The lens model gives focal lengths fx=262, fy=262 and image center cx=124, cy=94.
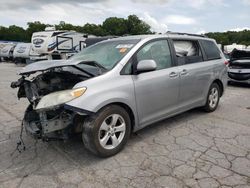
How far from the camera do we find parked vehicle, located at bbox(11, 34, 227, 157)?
3283mm

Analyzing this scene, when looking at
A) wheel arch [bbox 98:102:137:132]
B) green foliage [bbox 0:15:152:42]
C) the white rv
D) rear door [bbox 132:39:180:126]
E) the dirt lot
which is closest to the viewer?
the dirt lot

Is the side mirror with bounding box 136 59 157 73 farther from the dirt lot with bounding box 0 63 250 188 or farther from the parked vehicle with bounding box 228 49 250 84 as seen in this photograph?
the parked vehicle with bounding box 228 49 250 84

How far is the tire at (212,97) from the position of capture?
5.59 m

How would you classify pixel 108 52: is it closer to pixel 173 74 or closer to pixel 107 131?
pixel 173 74

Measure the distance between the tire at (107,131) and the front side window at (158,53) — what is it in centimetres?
98

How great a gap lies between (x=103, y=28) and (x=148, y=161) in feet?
197

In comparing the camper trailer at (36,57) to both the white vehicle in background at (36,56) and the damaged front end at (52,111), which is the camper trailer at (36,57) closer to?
the white vehicle in background at (36,56)

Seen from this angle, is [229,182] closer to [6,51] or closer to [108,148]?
[108,148]

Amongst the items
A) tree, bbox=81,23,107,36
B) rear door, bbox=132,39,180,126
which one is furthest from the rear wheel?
tree, bbox=81,23,107,36

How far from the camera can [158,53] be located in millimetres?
4352

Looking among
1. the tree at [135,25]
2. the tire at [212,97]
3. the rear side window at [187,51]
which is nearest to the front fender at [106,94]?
the rear side window at [187,51]

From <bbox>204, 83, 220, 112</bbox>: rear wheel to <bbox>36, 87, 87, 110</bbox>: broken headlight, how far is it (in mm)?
3249

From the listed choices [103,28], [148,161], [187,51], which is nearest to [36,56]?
[187,51]

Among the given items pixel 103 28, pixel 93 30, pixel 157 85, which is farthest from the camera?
pixel 103 28
